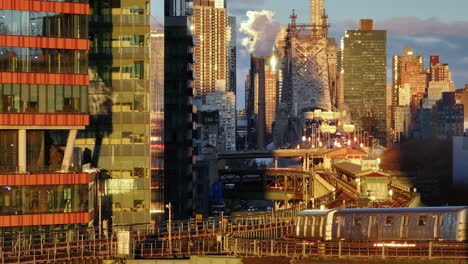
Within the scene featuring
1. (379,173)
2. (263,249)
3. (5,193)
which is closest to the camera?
(263,249)

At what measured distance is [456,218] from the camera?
66312mm

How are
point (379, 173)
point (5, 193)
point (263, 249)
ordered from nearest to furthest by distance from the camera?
point (263, 249) < point (5, 193) < point (379, 173)

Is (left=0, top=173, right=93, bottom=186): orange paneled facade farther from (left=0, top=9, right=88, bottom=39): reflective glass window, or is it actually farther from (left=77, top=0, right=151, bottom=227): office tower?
(left=77, top=0, right=151, bottom=227): office tower

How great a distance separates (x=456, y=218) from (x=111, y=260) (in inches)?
733

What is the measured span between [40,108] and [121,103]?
16.3 metres

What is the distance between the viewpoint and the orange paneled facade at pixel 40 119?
78500 millimetres

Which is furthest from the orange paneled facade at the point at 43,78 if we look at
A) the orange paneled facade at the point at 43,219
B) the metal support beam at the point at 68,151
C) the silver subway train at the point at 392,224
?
the silver subway train at the point at 392,224

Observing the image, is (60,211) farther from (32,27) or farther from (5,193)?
(32,27)

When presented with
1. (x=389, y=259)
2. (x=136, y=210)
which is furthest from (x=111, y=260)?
(x=136, y=210)

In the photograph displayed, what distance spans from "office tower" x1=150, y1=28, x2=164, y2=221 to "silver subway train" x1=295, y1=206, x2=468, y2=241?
87.9 ft

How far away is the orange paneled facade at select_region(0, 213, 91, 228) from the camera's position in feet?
256

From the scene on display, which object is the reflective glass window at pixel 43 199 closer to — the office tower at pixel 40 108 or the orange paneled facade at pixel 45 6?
the office tower at pixel 40 108

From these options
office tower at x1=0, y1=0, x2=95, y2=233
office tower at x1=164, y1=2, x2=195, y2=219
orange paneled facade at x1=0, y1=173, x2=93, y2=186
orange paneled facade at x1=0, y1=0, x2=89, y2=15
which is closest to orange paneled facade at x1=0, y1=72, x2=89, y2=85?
office tower at x1=0, y1=0, x2=95, y2=233

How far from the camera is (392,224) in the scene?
6831 centimetres
